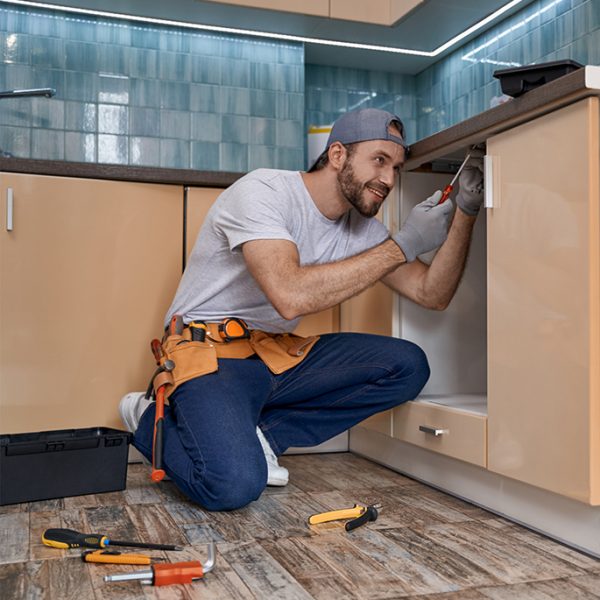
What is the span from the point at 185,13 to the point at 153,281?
1212 mm

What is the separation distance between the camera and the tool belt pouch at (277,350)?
2.07 m

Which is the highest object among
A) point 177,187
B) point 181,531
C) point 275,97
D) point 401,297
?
point 275,97

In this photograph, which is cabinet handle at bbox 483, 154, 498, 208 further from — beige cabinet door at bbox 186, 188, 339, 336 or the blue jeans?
beige cabinet door at bbox 186, 188, 339, 336

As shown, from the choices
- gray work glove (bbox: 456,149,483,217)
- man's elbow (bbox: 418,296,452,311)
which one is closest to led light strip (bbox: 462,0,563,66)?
gray work glove (bbox: 456,149,483,217)

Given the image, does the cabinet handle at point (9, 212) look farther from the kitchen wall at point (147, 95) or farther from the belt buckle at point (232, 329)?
the kitchen wall at point (147, 95)

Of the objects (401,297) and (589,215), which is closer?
(589,215)

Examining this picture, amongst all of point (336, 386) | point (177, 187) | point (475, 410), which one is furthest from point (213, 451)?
point (177, 187)

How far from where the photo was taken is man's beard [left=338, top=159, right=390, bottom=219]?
1989 millimetres

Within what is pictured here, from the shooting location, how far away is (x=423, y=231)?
1.89 metres

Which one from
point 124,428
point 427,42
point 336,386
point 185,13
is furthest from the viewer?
point 427,42

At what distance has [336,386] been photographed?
2.11m

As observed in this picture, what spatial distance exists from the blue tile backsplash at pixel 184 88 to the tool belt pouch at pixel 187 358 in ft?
4.47

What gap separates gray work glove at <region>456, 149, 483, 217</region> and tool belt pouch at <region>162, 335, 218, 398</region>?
73 cm

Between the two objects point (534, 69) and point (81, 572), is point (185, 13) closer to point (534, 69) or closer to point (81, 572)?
point (534, 69)
